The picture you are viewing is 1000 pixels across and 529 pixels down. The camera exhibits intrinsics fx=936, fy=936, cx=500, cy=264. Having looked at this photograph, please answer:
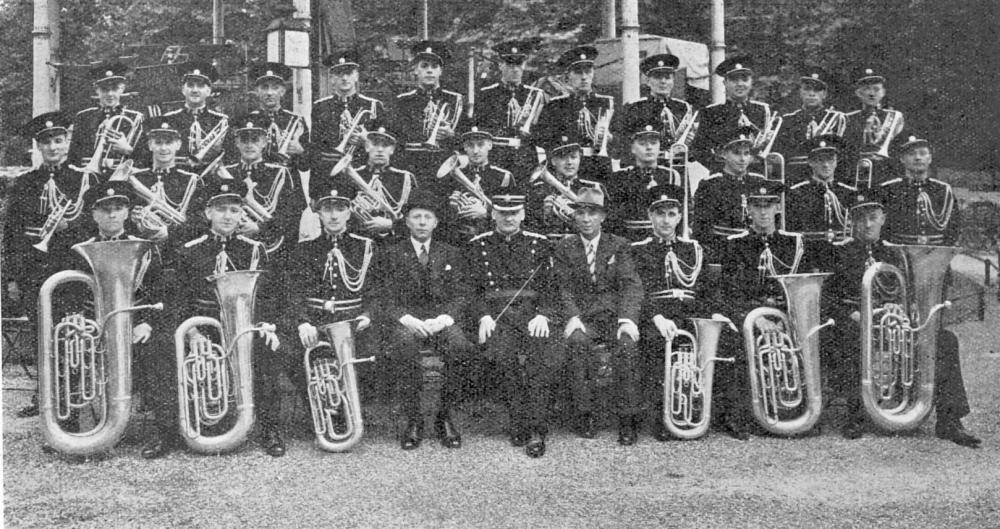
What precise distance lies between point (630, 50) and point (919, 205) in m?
2.91

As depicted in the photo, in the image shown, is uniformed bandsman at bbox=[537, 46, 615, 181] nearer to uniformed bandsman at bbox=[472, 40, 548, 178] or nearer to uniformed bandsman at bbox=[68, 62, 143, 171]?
uniformed bandsman at bbox=[472, 40, 548, 178]

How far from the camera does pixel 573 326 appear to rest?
5555mm

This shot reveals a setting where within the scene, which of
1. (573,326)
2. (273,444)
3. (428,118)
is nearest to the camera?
(273,444)

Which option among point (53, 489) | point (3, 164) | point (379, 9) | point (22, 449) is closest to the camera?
point (53, 489)

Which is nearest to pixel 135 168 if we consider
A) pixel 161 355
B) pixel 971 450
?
pixel 161 355

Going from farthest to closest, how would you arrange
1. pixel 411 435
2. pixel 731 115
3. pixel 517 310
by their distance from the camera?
pixel 731 115
pixel 517 310
pixel 411 435

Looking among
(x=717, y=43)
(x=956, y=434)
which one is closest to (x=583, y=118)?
(x=956, y=434)

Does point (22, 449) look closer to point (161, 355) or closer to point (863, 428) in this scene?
point (161, 355)

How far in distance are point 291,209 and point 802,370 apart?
11.1ft

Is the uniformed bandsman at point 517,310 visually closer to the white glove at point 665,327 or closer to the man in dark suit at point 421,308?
the man in dark suit at point 421,308

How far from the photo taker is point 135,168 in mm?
6043

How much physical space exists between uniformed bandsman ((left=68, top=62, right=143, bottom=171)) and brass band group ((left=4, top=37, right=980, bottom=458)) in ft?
0.05

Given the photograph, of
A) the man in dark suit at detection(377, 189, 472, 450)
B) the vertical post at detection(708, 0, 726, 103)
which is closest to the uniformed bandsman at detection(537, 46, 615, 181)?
the man in dark suit at detection(377, 189, 472, 450)

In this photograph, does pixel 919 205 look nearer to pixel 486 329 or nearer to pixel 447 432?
pixel 486 329
